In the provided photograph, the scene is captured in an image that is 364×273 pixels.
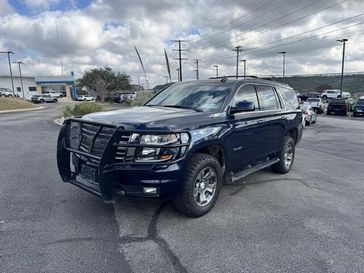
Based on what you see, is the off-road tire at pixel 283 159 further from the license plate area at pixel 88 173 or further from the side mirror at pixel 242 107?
the license plate area at pixel 88 173

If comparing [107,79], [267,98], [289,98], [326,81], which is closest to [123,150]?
[267,98]

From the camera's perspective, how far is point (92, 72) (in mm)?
63312

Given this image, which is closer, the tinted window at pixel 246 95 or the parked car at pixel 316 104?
the tinted window at pixel 246 95

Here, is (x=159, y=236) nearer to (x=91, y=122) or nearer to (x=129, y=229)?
(x=129, y=229)

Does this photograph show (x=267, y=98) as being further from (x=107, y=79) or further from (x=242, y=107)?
(x=107, y=79)

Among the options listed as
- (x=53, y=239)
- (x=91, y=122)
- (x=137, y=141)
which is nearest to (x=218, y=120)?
(x=137, y=141)

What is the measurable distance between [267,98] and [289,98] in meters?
1.27

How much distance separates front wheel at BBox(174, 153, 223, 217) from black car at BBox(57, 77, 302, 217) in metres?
0.01

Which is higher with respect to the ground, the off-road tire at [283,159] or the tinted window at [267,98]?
the tinted window at [267,98]

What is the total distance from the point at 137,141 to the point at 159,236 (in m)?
1.17

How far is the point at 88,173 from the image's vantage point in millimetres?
4023

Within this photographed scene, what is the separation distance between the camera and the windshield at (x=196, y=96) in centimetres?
471

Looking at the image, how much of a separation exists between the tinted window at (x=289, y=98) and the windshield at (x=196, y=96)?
2.13 meters

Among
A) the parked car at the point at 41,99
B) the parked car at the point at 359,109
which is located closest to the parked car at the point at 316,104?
the parked car at the point at 359,109
